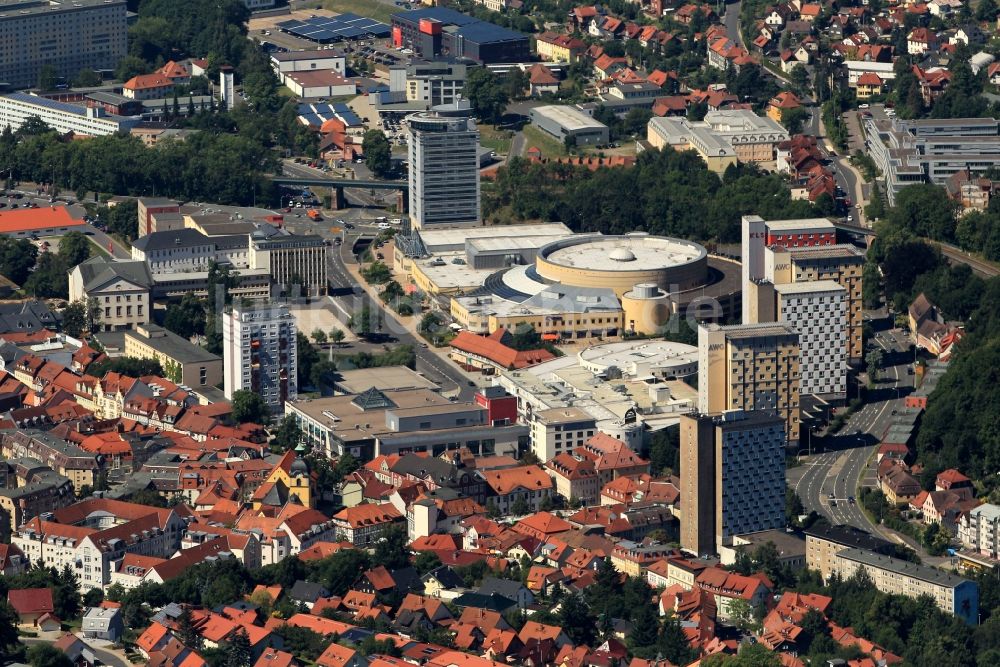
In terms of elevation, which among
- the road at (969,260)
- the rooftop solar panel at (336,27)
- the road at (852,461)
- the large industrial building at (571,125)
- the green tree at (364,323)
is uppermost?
the rooftop solar panel at (336,27)

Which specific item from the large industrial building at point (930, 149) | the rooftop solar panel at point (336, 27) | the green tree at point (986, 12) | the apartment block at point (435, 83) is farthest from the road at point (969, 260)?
the rooftop solar panel at point (336, 27)

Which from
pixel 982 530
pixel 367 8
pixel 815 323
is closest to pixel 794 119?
pixel 367 8

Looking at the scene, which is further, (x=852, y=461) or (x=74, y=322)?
(x=74, y=322)

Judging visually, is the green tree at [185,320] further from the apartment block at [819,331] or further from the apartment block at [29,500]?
the apartment block at [819,331]

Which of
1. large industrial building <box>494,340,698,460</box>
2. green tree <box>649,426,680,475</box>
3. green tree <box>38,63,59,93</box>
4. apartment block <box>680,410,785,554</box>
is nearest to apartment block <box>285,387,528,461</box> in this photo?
large industrial building <box>494,340,698,460</box>

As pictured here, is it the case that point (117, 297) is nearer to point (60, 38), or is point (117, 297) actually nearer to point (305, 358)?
point (305, 358)
